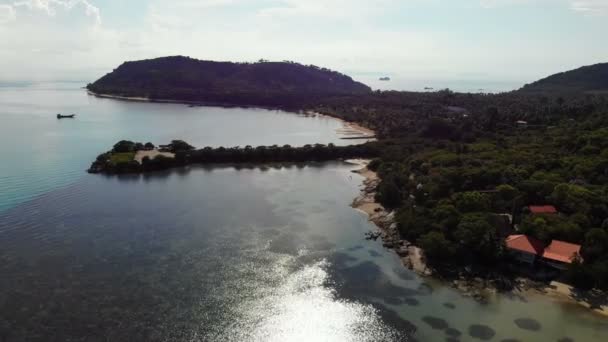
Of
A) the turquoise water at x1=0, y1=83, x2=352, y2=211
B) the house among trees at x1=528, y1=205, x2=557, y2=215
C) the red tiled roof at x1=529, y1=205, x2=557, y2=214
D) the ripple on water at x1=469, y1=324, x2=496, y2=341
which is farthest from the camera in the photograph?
the turquoise water at x1=0, y1=83, x2=352, y2=211

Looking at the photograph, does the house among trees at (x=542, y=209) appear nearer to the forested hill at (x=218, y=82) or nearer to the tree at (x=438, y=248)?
the tree at (x=438, y=248)

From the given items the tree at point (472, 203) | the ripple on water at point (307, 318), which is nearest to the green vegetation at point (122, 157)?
the ripple on water at point (307, 318)

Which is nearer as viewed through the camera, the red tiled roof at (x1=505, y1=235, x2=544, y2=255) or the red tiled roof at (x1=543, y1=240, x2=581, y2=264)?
the red tiled roof at (x1=543, y1=240, x2=581, y2=264)

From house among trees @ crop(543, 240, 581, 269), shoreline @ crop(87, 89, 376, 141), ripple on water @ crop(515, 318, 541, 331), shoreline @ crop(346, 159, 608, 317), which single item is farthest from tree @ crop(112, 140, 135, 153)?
ripple on water @ crop(515, 318, 541, 331)

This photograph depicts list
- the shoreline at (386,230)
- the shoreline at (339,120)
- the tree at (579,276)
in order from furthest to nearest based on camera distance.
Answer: the shoreline at (339,120) < the shoreline at (386,230) < the tree at (579,276)

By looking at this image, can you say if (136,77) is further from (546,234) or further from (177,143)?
(546,234)

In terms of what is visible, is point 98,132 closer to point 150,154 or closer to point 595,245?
point 150,154

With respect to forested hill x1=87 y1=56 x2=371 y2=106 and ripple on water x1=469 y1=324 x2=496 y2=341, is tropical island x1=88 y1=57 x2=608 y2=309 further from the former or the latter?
forested hill x1=87 y1=56 x2=371 y2=106
